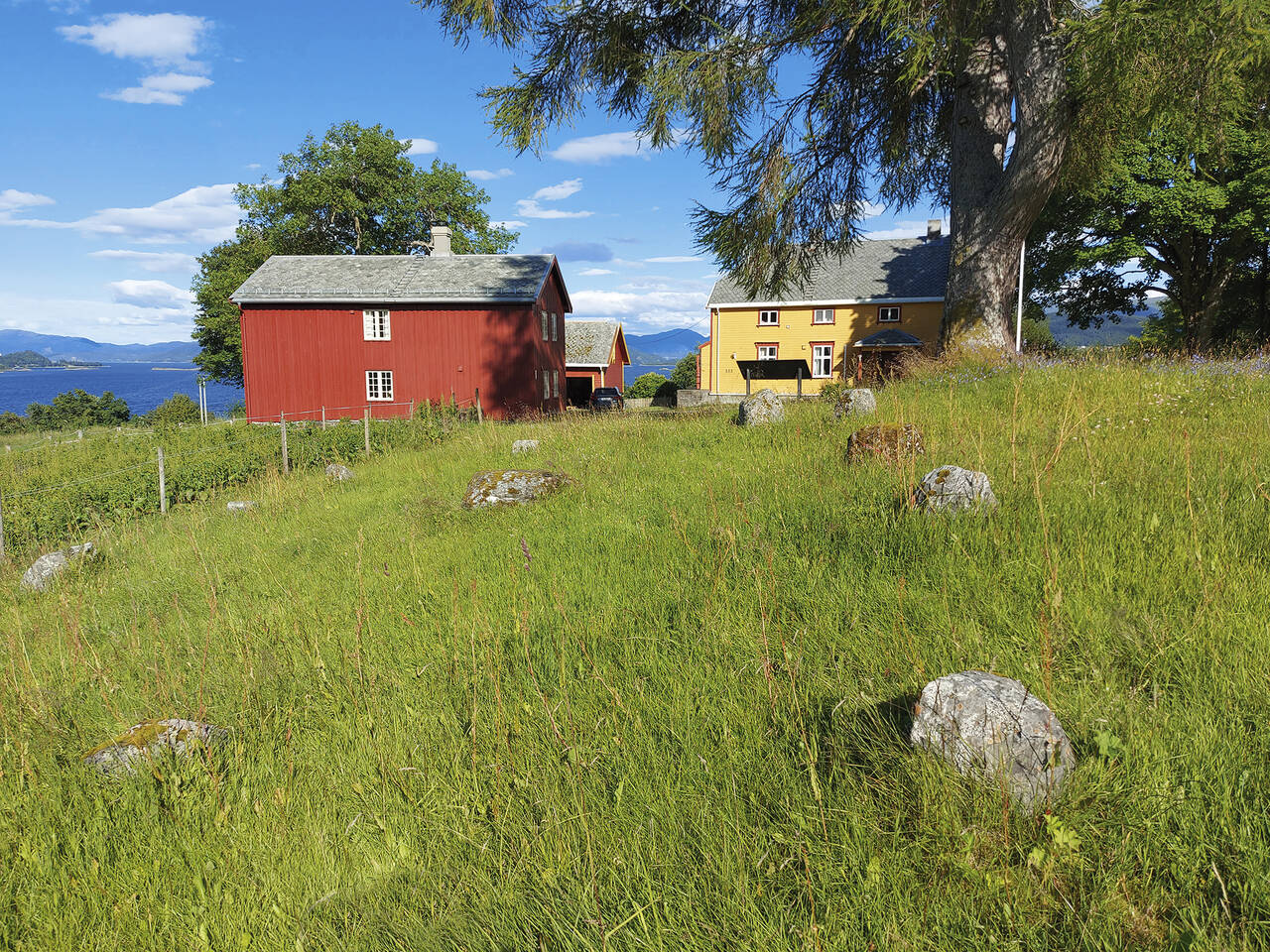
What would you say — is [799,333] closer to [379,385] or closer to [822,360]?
[822,360]

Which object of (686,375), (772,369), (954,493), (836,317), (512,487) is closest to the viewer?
(954,493)

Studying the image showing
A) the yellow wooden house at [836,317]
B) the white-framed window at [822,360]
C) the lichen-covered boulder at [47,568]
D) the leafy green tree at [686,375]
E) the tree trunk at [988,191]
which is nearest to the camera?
the lichen-covered boulder at [47,568]

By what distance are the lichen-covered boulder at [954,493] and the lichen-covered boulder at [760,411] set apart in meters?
5.24

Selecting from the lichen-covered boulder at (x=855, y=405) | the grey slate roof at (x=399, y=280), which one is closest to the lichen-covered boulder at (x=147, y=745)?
the lichen-covered boulder at (x=855, y=405)

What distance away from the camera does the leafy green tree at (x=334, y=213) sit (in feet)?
136

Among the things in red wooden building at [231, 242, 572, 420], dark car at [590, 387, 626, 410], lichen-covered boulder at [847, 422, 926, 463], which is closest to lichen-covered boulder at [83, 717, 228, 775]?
lichen-covered boulder at [847, 422, 926, 463]

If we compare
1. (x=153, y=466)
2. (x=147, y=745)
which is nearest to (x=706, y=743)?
(x=147, y=745)

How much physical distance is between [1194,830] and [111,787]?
4326mm

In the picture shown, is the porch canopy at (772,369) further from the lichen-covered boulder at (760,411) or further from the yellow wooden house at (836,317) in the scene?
the lichen-covered boulder at (760,411)

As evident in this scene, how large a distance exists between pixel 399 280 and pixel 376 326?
224 centimetres

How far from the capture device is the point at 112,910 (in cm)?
250

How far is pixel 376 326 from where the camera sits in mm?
28500

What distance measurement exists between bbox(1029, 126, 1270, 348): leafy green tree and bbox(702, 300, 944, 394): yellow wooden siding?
5.35m

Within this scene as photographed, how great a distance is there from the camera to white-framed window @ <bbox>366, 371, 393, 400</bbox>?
28672 millimetres
